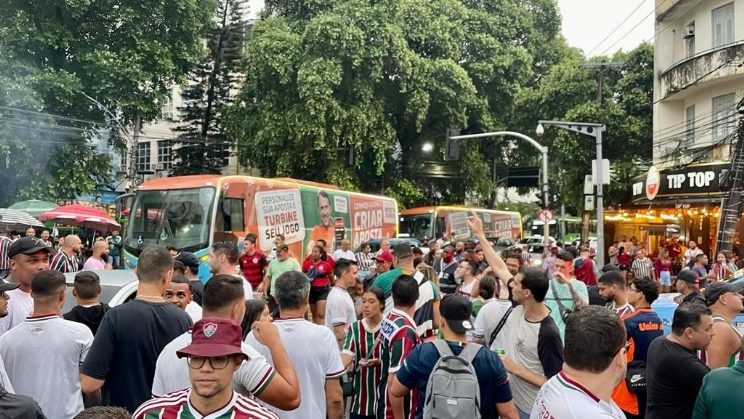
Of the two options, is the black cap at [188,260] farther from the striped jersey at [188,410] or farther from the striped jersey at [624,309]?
the striped jersey at [188,410]

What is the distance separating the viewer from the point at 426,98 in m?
31.8

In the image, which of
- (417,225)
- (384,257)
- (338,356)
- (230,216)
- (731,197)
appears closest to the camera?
(338,356)

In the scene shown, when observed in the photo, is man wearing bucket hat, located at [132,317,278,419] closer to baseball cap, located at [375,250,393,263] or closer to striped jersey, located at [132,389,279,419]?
striped jersey, located at [132,389,279,419]

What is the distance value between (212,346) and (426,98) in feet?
97.9

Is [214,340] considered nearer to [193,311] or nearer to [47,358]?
[47,358]

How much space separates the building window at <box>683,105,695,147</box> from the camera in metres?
26.5

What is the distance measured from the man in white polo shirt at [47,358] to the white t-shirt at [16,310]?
1041 millimetres

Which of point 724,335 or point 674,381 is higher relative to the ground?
point 724,335

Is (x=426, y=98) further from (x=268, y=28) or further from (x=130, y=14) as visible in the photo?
(x=130, y=14)

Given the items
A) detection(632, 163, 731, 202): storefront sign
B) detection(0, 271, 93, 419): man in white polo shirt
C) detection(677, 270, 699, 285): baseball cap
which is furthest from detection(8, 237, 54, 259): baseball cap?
detection(632, 163, 731, 202): storefront sign

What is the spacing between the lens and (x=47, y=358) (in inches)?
171

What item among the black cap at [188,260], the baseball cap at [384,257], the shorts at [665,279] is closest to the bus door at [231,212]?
the baseball cap at [384,257]

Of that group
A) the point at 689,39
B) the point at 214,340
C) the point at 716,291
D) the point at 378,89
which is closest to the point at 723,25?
the point at 689,39

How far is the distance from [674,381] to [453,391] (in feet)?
5.36
